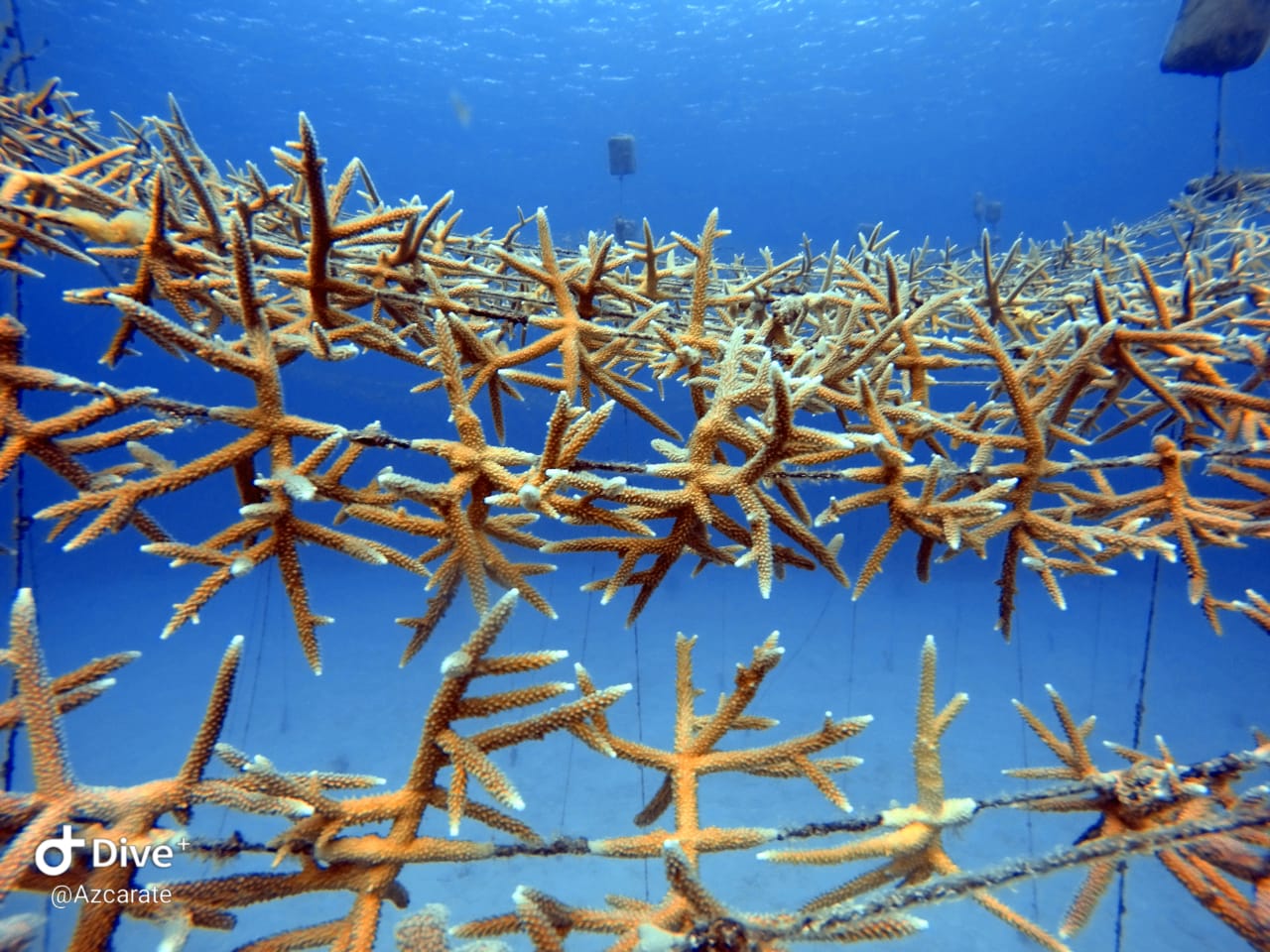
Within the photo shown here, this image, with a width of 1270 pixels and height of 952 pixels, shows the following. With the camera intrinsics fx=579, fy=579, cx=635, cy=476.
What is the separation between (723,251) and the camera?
9820 mm

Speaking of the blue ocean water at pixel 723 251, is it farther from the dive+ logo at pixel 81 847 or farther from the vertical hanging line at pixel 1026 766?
the dive+ logo at pixel 81 847

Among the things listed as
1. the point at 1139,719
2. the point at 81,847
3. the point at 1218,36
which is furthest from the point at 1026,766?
the point at 81,847

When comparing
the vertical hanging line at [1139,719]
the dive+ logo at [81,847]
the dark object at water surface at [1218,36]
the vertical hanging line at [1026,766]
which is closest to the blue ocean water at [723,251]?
the vertical hanging line at [1026,766]

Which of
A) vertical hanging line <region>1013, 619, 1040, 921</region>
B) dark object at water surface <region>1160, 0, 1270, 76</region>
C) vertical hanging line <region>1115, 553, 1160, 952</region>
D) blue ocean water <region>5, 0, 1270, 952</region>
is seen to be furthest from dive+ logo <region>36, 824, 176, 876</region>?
dark object at water surface <region>1160, 0, 1270, 76</region>

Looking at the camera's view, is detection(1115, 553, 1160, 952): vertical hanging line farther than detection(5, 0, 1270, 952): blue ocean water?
No

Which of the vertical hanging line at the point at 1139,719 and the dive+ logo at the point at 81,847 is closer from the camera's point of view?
the dive+ logo at the point at 81,847

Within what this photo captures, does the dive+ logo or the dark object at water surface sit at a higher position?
the dark object at water surface

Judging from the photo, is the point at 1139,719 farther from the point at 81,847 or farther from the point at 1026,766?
the point at 1026,766

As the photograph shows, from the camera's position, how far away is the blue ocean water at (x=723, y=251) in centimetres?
1049

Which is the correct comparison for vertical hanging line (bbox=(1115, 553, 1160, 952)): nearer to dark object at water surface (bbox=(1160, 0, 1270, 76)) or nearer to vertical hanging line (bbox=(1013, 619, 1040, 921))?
vertical hanging line (bbox=(1013, 619, 1040, 921))

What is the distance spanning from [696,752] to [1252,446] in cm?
241

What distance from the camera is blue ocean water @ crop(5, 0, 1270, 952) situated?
34.4 feet

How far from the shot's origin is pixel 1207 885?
1.62 m

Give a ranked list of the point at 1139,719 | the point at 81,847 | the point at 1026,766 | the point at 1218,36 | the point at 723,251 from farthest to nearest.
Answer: the point at 1026,766
the point at 723,251
the point at 1218,36
the point at 1139,719
the point at 81,847
